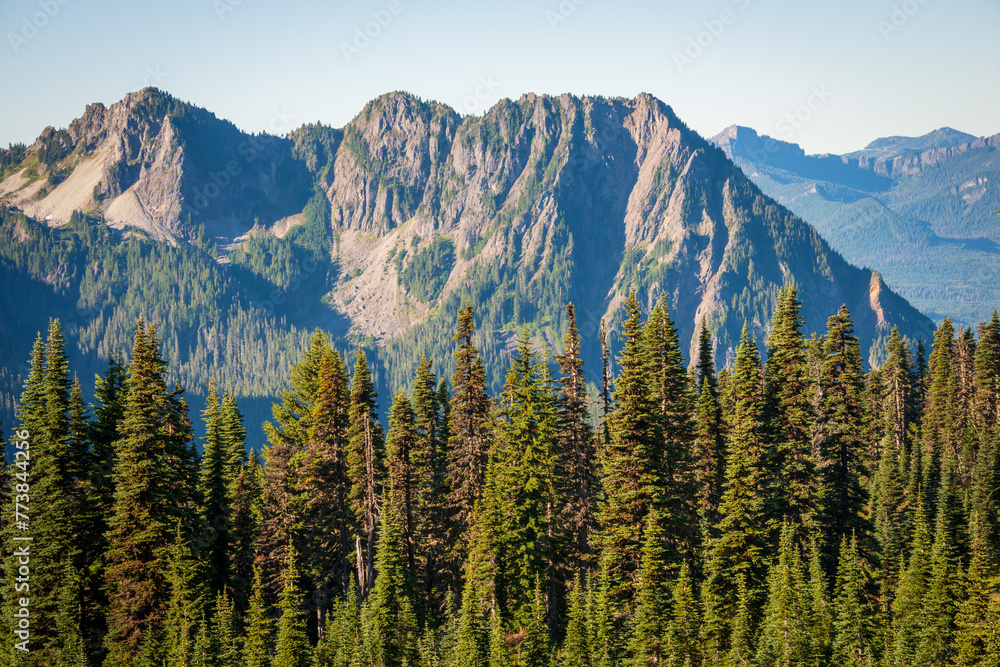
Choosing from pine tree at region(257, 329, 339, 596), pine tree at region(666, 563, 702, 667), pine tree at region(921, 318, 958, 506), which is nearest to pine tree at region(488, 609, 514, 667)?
pine tree at region(666, 563, 702, 667)

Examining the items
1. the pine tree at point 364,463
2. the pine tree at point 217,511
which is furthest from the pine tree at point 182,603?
the pine tree at point 364,463

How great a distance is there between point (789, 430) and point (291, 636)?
104ft

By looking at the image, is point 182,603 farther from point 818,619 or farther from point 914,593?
point 914,593

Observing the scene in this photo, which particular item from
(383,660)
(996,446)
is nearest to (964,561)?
(996,446)

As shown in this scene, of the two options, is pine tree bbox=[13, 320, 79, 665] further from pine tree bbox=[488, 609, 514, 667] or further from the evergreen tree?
the evergreen tree

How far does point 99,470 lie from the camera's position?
46.0 metres

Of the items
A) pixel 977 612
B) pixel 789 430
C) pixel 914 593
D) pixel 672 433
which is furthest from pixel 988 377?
pixel 672 433

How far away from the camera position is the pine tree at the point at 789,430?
46125 mm

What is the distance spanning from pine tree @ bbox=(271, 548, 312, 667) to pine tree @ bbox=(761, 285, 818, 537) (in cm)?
2730

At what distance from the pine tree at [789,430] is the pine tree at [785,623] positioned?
5.32 m

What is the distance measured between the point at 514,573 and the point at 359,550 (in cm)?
1364

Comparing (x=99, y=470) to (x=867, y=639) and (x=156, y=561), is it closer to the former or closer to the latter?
(x=156, y=561)

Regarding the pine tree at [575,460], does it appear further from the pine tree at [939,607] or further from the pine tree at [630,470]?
the pine tree at [939,607]

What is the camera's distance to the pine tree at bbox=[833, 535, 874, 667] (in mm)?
40156
